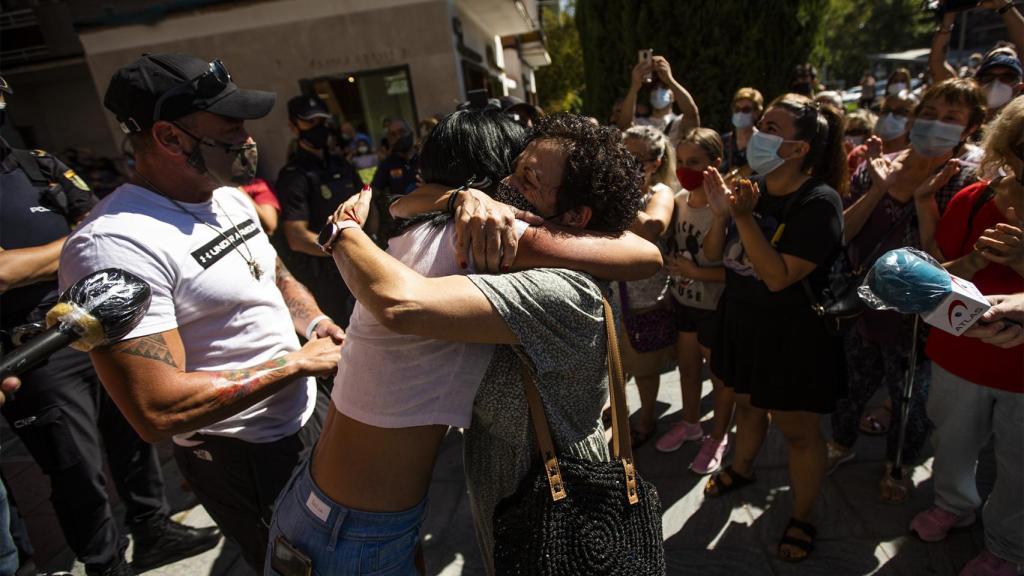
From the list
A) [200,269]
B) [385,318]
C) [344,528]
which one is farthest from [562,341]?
[200,269]

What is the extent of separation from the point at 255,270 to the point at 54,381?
4.68ft

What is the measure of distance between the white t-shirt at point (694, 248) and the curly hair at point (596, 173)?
71.0 inches

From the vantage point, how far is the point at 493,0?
1213cm

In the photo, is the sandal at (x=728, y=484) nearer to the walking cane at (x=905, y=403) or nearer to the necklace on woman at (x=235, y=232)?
the walking cane at (x=905, y=403)

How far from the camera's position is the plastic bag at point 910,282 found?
1374mm

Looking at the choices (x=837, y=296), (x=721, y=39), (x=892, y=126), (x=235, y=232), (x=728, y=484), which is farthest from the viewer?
(x=721, y=39)

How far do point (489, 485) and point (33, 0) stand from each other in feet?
55.3

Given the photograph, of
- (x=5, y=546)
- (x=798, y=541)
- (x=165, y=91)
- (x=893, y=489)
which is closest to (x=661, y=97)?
(x=893, y=489)

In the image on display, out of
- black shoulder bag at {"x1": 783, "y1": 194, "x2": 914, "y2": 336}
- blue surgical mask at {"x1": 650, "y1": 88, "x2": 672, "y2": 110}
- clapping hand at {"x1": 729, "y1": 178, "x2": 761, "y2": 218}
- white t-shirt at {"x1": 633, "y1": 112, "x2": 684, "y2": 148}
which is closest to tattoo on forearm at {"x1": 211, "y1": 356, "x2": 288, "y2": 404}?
clapping hand at {"x1": 729, "y1": 178, "x2": 761, "y2": 218}

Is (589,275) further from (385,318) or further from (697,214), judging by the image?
(697,214)

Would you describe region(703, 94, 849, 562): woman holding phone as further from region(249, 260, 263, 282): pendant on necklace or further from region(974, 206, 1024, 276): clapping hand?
region(249, 260, 263, 282): pendant on necklace

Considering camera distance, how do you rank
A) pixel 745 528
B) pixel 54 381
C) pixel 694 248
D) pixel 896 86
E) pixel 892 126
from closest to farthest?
pixel 54 381 < pixel 745 528 < pixel 694 248 < pixel 892 126 < pixel 896 86

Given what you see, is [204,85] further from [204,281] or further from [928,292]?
[928,292]

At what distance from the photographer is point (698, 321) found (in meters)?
3.29
